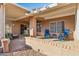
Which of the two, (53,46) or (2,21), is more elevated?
(2,21)

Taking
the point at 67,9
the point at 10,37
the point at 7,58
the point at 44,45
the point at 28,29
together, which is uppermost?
the point at 67,9

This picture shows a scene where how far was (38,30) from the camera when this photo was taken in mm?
2641

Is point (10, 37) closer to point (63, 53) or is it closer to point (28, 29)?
point (28, 29)

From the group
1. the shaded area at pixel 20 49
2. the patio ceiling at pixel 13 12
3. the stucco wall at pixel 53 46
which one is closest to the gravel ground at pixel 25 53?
the shaded area at pixel 20 49

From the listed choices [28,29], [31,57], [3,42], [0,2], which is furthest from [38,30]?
[0,2]

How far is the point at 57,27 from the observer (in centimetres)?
259

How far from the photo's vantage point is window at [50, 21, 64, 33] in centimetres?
251

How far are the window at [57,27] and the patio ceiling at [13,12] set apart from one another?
630mm

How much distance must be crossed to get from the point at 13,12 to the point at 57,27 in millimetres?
969

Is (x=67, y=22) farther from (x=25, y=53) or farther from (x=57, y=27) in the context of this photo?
(x=25, y=53)

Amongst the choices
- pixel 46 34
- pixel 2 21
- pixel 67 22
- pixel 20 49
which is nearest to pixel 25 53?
pixel 20 49

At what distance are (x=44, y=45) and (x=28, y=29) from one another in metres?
0.48

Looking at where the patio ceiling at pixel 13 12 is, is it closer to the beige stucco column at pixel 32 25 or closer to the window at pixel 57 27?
the beige stucco column at pixel 32 25

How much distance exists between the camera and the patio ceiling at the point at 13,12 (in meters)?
2.60
